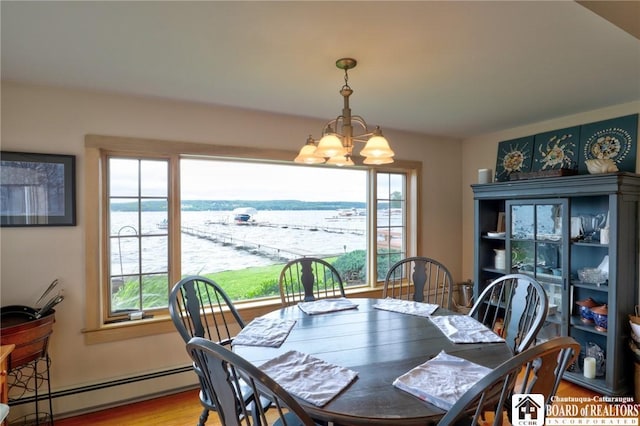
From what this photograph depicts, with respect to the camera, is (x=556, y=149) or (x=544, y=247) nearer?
(x=544, y=247)

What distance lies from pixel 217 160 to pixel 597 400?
3514 mm

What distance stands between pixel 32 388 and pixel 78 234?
41.2 inches

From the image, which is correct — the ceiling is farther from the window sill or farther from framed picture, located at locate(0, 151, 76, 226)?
the window sill

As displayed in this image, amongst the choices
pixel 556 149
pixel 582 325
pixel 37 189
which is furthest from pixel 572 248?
pixel 37 189

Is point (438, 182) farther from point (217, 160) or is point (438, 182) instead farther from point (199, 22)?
point (199, 22)

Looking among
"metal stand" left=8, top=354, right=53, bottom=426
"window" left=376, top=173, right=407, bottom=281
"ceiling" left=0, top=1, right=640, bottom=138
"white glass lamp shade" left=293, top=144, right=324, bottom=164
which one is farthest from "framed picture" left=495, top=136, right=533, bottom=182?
"metal stand" left=8, top=354, right=53, bottom=426

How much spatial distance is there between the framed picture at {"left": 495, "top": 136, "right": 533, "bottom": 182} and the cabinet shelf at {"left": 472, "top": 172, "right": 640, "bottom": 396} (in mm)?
386

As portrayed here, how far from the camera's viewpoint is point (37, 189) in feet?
7.39

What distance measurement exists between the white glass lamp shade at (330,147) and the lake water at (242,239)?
5.57 feet

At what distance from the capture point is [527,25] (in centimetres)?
155

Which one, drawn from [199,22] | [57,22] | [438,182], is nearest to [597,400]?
[438,182]

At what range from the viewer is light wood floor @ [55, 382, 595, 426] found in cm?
227

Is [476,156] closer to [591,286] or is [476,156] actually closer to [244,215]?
[591,286]

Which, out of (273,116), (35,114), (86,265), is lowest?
(86,265)
